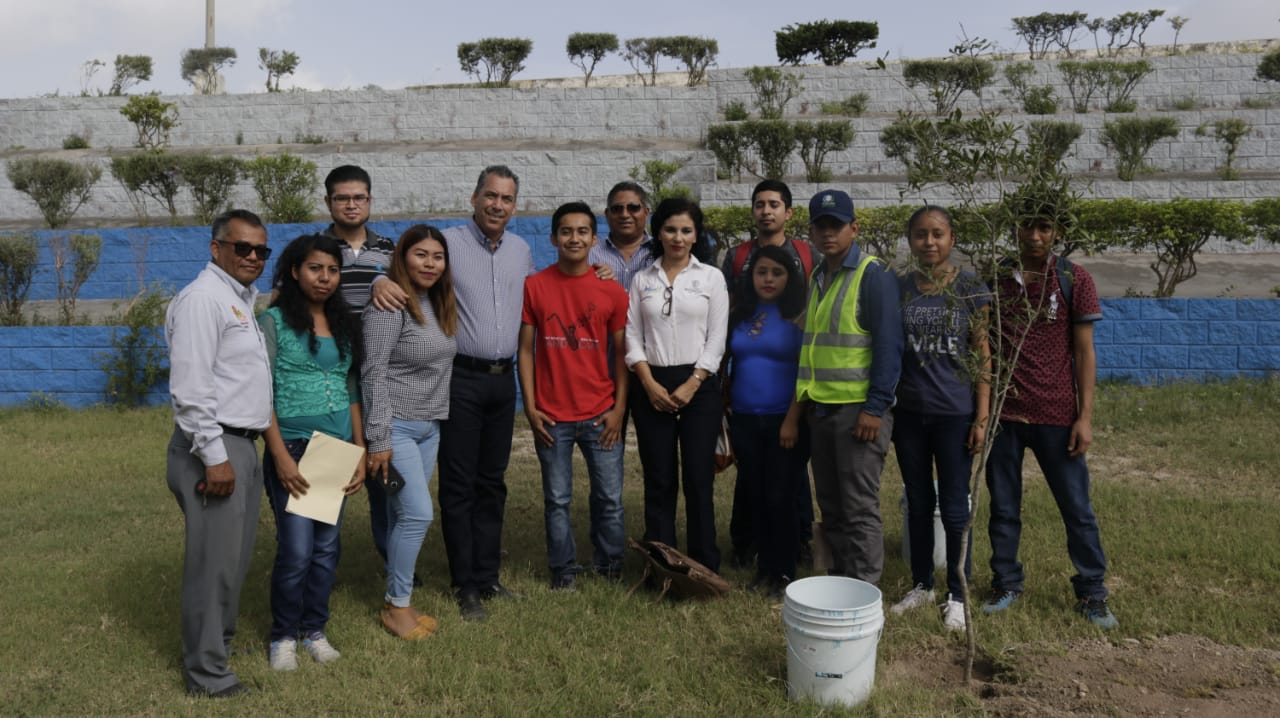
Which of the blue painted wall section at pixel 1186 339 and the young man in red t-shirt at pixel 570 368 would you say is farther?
the blue painted wall section at pixel 1186 339

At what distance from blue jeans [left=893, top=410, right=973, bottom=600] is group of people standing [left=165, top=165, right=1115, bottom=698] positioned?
0.01 m

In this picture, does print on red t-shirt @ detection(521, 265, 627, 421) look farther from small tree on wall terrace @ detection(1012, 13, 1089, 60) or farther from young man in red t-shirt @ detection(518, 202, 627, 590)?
small tree on wall terrace @ detection(1012, 13, 1089, 60)

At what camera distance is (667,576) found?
4367mm

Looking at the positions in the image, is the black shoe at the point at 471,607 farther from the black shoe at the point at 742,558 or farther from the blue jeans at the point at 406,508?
the black shoe at the point at 742,558

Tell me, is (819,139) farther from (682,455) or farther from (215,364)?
(215,364)

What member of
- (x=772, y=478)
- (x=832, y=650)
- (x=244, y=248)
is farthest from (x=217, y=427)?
(x=772, y=478)

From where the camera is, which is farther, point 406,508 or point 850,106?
point 850,106

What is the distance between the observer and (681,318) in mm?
4438

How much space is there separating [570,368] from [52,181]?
1341 centimetres

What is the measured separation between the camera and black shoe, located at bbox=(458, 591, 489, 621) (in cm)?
431

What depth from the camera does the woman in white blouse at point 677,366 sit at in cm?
445

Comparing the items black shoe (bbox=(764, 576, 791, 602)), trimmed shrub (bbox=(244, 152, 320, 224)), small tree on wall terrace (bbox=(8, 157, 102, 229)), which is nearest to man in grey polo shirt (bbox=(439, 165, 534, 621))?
black shoe (bbox=(764, 576, 791, 602))

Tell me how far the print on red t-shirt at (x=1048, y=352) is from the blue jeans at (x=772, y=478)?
0.96 metres

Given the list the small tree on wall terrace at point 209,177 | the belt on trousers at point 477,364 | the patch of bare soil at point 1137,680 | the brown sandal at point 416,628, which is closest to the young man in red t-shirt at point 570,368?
the belt on trousers at point 477,364
